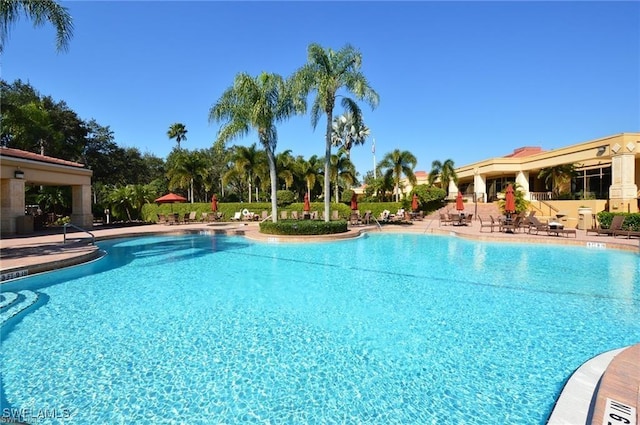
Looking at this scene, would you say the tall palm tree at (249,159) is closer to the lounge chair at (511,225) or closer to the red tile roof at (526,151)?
the lounge chair at (511,225)

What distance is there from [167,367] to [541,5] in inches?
637

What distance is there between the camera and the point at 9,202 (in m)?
17.0

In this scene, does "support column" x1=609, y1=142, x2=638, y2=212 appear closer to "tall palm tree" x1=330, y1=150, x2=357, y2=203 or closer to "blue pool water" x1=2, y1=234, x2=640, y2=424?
"blue pool water" x1=2, y1=234, x2=640, y2=424

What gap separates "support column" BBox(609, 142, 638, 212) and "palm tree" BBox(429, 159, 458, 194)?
13.8 m

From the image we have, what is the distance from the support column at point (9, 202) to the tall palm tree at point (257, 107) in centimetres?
1043

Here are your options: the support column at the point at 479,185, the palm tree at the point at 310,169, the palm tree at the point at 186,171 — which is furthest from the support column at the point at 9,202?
the support column at the point at 479,185

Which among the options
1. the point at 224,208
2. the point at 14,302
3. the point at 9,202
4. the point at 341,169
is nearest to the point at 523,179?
the point at 341,169

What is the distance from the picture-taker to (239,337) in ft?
16.8

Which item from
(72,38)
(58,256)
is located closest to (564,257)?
(58,256)

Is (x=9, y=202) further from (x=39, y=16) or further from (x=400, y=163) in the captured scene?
(x=400, y=163)

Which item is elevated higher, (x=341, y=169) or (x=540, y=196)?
(x=341, y=169)

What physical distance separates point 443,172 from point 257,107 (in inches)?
881

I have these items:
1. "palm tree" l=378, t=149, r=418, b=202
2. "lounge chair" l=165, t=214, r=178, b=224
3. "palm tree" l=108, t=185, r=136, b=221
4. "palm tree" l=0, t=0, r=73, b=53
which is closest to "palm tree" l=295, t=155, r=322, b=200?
"palm tree" l=378, t=149, r=418, b=202

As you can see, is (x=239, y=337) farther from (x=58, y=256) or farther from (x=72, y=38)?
(x=72, y=38)
